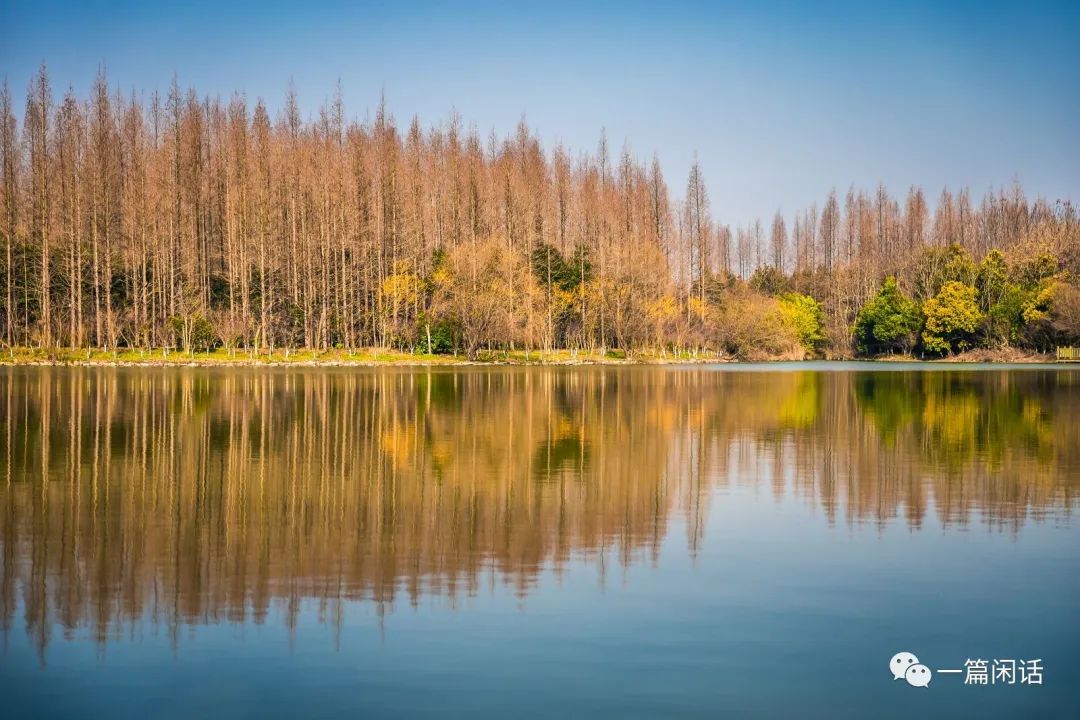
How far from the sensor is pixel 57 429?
2089cm

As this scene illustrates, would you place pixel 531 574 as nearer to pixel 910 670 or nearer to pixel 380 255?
pixel 910 670

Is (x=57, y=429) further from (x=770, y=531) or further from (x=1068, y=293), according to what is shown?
(x=1068, y=293)

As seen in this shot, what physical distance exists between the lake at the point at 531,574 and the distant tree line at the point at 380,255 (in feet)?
144

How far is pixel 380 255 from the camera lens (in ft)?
220

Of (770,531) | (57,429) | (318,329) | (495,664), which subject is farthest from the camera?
(318,329)

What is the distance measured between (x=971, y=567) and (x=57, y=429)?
59.2 ft

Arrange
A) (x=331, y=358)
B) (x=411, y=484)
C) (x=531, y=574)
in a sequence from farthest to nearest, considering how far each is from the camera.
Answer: (x=331, y=358) → (x=411, y=484) → (x=531, y=574)

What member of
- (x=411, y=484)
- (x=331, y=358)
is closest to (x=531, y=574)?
(x=411, y=484)

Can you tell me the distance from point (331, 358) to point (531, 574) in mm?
53433

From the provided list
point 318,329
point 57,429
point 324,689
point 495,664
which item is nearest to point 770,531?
point 495,664

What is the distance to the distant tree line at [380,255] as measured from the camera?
202ft

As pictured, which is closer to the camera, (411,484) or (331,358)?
(411,484)

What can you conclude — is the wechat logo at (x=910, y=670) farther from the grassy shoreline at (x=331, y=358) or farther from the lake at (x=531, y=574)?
the grassy shoreline at (x=331, y=358)

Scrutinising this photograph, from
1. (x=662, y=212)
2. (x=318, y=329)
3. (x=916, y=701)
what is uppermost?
(x=662, y=212)
